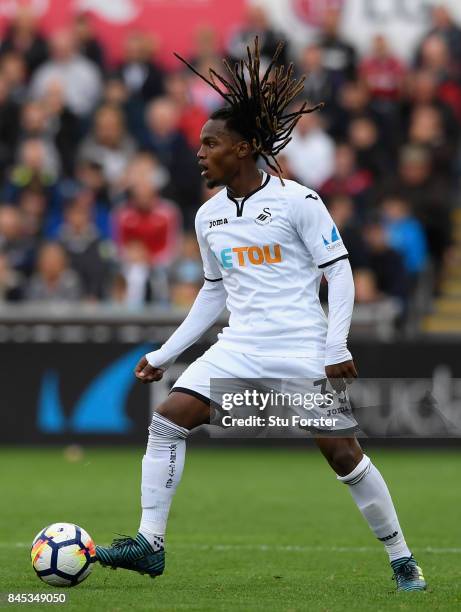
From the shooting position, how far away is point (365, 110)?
1872 centimetres

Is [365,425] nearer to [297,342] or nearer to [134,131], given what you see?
[134,131]

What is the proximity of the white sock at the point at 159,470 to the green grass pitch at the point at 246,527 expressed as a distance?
13.3 inches

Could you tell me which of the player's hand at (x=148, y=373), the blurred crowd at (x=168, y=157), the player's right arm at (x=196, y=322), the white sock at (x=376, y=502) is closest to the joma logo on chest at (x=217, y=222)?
the player's right arm at (x=196, y=322)

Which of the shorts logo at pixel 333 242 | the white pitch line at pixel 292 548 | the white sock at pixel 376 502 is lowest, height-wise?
the white pitch line at pixel 292 548

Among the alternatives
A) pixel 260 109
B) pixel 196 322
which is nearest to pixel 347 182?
pixel 196 322

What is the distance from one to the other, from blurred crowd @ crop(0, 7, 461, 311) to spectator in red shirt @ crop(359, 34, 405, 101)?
19 mm

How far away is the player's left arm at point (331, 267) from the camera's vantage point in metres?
6.85

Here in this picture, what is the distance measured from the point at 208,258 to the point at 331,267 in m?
0.78

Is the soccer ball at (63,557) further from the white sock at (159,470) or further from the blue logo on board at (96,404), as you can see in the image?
the blue logo on board at (96,404)

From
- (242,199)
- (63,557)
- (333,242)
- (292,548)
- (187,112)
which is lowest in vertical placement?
(292,548)

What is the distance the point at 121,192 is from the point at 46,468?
4.80 meters

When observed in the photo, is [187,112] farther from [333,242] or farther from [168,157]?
[333,242]

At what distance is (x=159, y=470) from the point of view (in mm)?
7164

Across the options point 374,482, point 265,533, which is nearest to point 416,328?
point 265,533
